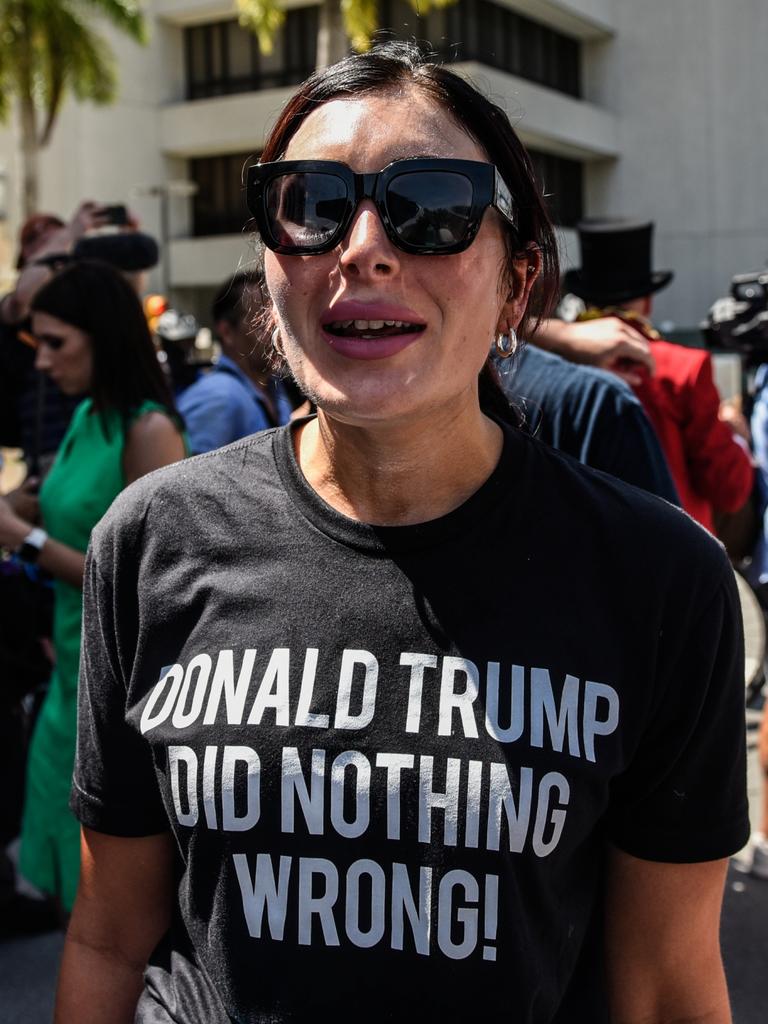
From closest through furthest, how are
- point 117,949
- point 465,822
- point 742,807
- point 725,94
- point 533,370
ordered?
1. point 465,822
2. point 742,807
3. point 117,949
4. point 533,370
5. point 725,94

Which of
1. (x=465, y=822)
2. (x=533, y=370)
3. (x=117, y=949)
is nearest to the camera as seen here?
(x=465, y=822)

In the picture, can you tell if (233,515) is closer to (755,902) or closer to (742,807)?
(742,807)

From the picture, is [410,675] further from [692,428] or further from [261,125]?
[261,125]

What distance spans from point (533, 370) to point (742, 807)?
1.21 metres

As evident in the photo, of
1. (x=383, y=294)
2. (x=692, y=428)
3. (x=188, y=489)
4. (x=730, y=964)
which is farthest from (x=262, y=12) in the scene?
(x=383, y=294)

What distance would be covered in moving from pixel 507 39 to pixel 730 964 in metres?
34.9

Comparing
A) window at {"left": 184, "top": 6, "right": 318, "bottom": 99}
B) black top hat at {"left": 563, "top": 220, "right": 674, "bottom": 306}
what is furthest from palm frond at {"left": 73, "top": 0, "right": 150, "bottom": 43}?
black top hat at {"left": 563, "top": 220, "right": 674, "bottom": 306}

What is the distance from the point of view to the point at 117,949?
5.66 ft

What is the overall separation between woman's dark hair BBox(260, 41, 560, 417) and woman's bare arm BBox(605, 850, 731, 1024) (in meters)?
0.80

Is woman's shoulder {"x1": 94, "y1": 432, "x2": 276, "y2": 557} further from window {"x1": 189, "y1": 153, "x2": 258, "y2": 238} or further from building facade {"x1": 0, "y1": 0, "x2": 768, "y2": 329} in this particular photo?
window {"x1": 189, "y1": 153, "x2": 258, "y2": 238}

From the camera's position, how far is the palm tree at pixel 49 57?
2814cm

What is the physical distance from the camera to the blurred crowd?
260 centimetres

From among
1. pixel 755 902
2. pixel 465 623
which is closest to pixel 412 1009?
pixel 465 623

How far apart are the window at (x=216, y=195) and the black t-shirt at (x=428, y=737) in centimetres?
3672
